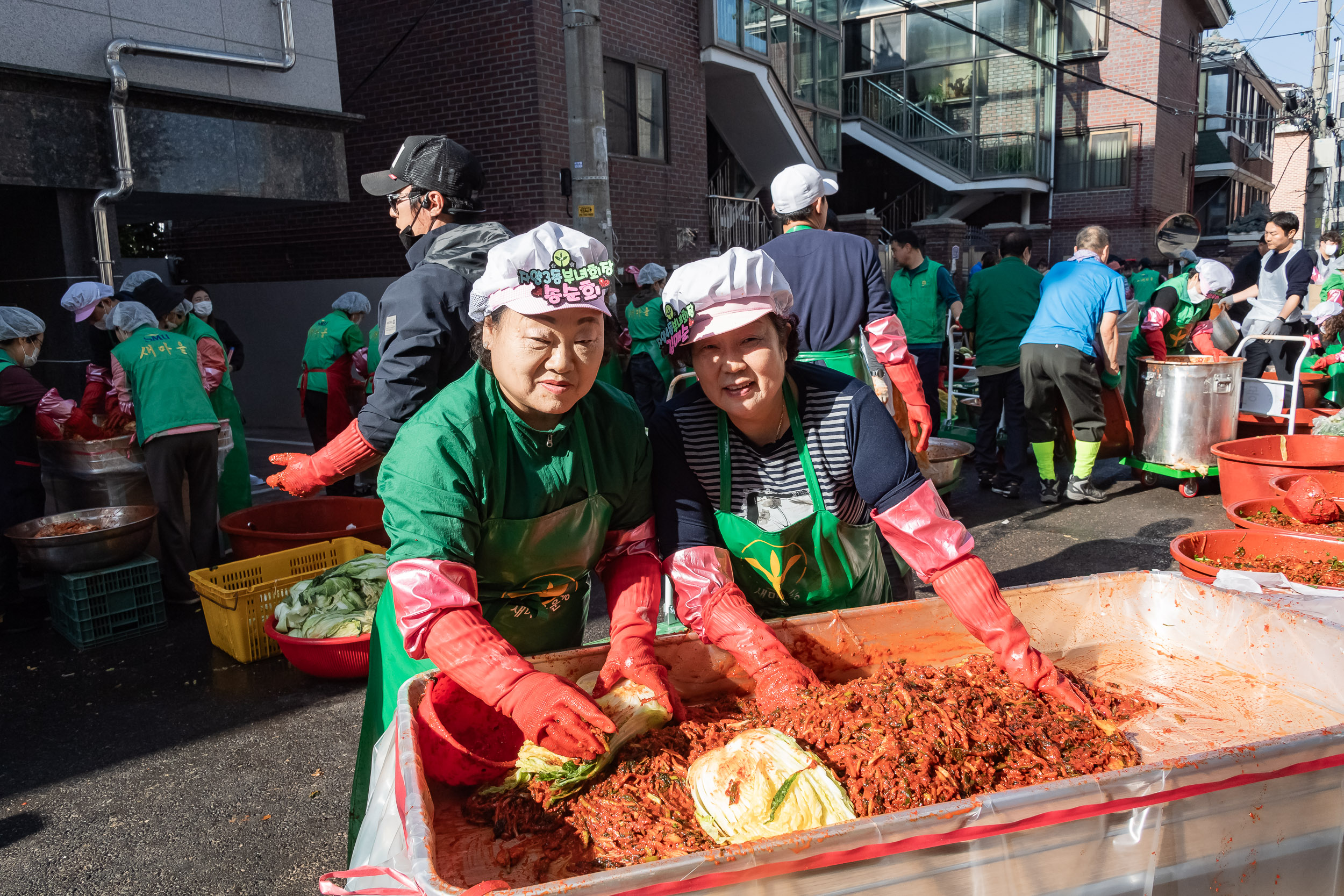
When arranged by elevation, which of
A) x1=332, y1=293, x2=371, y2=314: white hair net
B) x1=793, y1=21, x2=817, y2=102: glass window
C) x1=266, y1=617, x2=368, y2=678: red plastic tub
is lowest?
x1=266, y1=617, x2=368, y2=678: red plastic tub

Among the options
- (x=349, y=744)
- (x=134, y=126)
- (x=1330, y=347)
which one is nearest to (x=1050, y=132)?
(x=1330, y=347)

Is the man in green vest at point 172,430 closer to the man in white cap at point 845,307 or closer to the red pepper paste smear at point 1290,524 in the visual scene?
the man in white cap at point 845,307

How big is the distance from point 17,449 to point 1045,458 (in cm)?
749

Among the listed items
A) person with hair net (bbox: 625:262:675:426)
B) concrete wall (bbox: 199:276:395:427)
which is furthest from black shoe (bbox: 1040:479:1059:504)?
concrete wall (bbox: 199:276:395:427)

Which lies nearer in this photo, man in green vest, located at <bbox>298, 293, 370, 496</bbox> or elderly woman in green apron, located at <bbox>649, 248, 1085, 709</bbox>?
elderly woman in green apron, located at <bbox>649, 248, 1085, 709</bbox>

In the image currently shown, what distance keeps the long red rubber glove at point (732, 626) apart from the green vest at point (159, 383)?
466 cm

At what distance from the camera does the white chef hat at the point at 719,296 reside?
2184 millimetres

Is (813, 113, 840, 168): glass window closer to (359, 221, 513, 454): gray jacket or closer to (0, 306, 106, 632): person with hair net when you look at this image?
(0, 306, 106, 632): person with hair net

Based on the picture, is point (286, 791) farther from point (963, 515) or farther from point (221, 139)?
point (221, 139)

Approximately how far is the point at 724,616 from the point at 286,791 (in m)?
2.47

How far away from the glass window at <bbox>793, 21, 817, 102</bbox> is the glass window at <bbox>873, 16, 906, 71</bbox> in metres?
8.63

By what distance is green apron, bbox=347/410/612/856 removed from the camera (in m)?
2.18

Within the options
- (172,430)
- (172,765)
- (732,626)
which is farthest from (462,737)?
(172,430)

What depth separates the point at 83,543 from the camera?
520 cm
